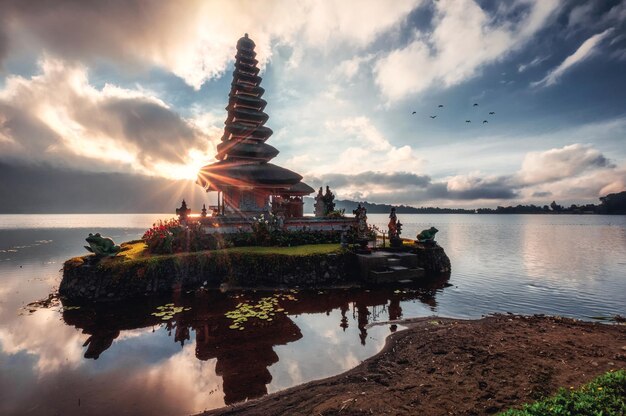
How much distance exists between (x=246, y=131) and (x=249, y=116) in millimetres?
1905

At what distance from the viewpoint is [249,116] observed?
31297mm

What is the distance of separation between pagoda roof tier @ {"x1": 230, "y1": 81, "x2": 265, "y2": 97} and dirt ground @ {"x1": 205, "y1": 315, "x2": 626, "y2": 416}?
98.4 feet

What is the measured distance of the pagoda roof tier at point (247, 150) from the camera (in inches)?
1144

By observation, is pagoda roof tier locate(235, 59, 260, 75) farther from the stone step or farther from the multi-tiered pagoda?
the stone step

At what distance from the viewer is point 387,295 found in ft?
54.2

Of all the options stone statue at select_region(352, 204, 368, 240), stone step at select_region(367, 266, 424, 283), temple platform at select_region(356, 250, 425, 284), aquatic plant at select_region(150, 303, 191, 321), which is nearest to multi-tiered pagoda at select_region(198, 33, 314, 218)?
stone statue at select_region(352, 204, 368, 240)

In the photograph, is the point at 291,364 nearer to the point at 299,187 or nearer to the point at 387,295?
the point at 387,295

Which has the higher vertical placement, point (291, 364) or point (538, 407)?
point (538, 407)

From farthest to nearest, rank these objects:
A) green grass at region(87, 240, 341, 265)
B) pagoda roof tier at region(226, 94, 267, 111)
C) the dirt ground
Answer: pagoda roof tier at region(226, 94, 267, 111) → green grass at region(87, 240, 341, 265) → the dirt ground

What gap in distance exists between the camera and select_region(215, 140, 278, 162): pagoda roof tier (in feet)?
Answer: 95.3

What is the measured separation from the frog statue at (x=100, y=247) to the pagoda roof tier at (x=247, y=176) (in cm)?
1019

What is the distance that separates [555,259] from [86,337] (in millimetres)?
46109

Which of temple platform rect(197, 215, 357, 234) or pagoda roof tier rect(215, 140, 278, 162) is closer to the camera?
temple platform rect(197, 215, 357, 234)

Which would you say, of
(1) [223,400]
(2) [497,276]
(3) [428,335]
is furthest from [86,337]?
(2) [497,276]
